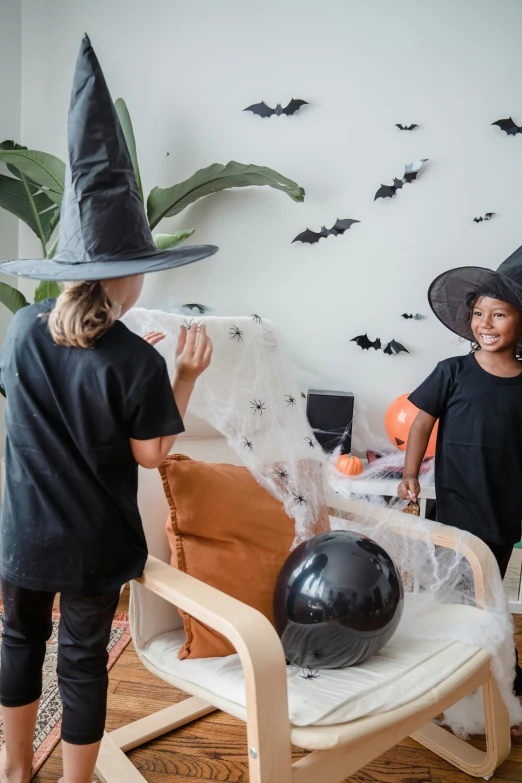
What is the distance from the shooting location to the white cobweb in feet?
4.84

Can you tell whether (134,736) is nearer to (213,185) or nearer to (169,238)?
(169,238)

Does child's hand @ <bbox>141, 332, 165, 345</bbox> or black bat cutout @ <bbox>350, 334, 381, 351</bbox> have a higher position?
child's hand @ <bbox>141, 332, 165, 345</bbox>

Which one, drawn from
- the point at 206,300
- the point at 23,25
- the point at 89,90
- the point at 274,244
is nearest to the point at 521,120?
the point at 274,244

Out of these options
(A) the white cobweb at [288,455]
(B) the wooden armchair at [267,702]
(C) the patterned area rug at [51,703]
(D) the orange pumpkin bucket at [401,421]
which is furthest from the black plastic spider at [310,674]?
(D) the orange pumpkin bucket at [401,421]

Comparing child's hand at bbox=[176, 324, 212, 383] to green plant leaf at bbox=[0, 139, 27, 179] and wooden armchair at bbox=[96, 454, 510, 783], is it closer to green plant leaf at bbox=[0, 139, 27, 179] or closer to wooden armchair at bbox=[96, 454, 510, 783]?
wooden armchair at bbox=[96, 454, 510, 783]

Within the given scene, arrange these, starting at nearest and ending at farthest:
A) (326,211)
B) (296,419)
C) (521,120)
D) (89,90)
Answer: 1. (89,90)
2. (296,419)
3. (521,120)
4. (326,211)

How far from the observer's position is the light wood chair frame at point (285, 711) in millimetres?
987

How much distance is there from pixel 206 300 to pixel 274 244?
350 millimetres

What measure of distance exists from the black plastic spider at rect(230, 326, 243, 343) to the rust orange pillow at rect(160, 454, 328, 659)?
329 millimetres

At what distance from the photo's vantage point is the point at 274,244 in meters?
2.50

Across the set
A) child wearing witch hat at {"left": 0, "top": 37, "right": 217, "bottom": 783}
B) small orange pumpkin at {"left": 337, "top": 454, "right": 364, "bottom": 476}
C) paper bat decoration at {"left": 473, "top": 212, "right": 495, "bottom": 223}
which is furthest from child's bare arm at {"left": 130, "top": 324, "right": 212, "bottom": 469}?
paper bat decoration at {"left": 473, "top": 212, "right": 495, "bottom": 223}

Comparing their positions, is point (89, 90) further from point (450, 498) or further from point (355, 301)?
point (355, 301)

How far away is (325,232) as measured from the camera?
2.46 m

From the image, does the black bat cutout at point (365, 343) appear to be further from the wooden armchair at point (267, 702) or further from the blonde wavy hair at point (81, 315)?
the blonde wavy hair at point (81, 315)
